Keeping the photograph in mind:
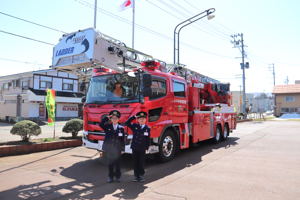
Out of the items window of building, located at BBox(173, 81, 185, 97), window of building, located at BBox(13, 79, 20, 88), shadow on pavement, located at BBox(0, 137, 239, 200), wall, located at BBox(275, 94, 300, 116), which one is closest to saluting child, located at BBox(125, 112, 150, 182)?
shadow on pavement, located at BBox(0, 137, 239, 200)

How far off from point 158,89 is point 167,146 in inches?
69.3

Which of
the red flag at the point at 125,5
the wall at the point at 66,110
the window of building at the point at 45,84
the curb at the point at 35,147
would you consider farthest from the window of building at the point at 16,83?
the curb at the point at 35,147

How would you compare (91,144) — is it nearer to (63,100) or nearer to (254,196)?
(254,196)

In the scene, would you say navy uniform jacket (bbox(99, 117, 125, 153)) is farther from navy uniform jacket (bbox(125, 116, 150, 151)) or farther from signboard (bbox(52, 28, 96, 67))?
signboard (bbox(52, 28, 96, 67))

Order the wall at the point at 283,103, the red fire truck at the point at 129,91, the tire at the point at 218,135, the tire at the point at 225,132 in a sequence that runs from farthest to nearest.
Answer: the wall at the point at 283,103, the tire at the point at 225,132, the tire at the point at 218,135, the red fire truck at the point at 129,91

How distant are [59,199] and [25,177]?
1.95 metres

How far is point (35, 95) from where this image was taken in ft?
95.7

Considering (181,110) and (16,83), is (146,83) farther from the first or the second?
(16,83)

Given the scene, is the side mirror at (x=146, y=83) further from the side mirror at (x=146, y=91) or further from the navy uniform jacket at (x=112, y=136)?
the navy uniform jacket at (x=112, y=136)

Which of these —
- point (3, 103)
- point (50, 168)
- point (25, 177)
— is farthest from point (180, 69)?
point (3, 103)

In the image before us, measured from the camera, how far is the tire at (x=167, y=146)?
7069 mm

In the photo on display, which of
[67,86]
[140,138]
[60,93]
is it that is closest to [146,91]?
[140,138]

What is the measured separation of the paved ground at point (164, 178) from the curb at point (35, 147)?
1.49ft

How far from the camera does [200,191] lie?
4.78m
